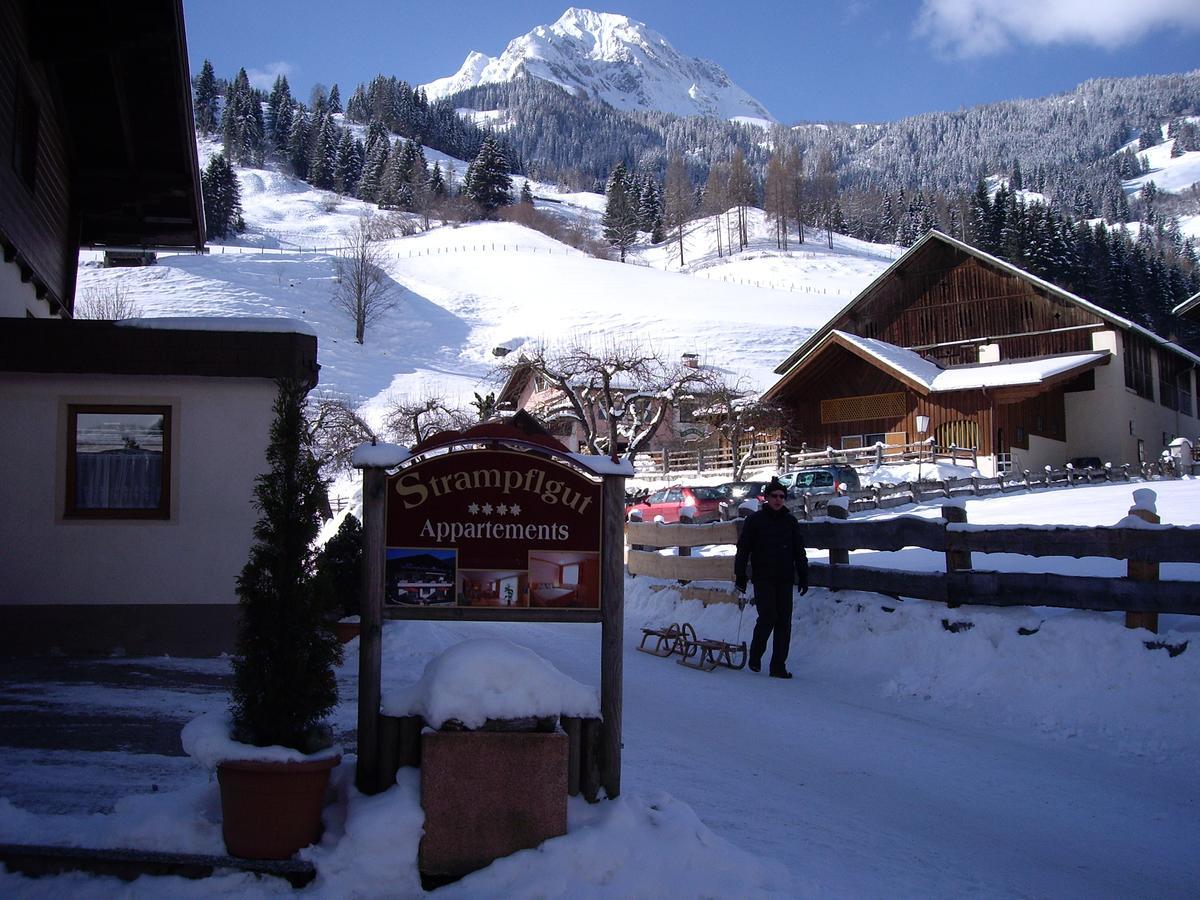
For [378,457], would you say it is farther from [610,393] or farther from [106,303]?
[106,303]

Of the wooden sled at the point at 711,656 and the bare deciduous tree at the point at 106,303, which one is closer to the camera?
the wooden sled at the point at 711,656

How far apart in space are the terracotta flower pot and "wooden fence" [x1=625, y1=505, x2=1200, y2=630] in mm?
6823

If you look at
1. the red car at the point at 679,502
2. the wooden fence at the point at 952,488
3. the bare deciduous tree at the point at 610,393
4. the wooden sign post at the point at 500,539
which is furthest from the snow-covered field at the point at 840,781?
the bare deciduous tree at the point at 610,393

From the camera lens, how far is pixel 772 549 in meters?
9.88

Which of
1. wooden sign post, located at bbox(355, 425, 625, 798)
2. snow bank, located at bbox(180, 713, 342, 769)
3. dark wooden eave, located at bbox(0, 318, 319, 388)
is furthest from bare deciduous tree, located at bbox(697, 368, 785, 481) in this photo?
snow bank, located at bbox(180, 713, 342, 769)

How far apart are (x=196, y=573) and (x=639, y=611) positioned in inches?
275

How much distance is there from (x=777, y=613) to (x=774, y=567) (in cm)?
51

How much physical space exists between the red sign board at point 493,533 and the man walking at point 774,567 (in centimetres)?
496

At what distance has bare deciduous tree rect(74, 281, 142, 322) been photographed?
53300 mm

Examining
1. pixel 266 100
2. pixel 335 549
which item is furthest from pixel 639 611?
pixel 266 100

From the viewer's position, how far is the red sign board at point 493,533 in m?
5.13

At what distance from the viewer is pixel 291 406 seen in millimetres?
4766

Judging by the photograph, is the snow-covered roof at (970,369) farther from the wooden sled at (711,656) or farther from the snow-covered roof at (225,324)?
the snow-covered roof at (225,324)

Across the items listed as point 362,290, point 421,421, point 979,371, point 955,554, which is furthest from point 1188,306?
point 362,290
